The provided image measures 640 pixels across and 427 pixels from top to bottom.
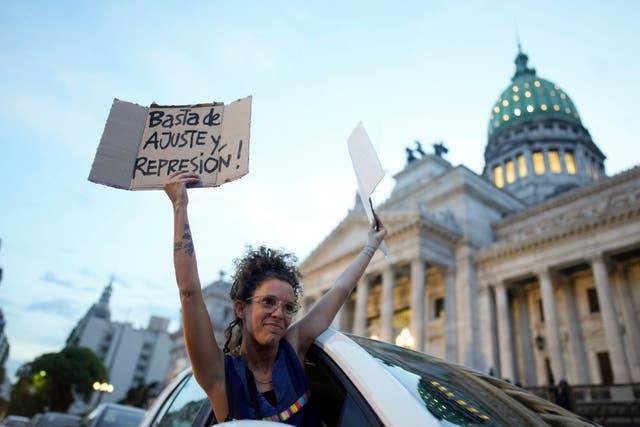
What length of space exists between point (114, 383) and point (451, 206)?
241ft

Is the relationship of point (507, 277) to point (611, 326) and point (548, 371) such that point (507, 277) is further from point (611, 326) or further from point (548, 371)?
point (611, 326)

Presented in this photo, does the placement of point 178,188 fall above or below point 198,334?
above

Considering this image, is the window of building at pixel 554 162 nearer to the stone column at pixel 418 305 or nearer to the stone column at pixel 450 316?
the stone column at pixel 450 316

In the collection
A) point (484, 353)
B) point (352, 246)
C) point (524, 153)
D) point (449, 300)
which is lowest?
point (484, 353)

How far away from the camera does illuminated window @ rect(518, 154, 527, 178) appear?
155ft

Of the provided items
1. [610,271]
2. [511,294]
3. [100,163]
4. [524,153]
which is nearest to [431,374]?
[100,163]

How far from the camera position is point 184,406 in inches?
121

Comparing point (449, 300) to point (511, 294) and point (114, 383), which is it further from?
point (114, 383)

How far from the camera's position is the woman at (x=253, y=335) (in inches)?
65.2

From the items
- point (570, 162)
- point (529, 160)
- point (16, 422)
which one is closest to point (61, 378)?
point (16, 422)

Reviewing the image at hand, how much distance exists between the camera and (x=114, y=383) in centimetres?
7862

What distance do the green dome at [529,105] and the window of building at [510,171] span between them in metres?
5.48

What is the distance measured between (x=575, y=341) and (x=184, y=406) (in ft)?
83.6

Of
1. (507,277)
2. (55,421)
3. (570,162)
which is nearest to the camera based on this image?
(55,421)
